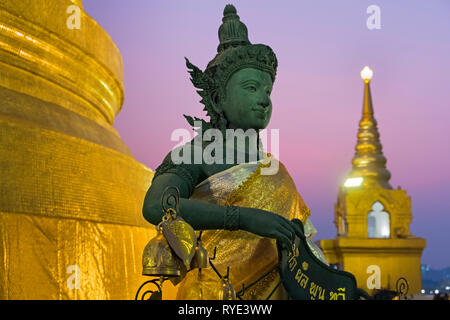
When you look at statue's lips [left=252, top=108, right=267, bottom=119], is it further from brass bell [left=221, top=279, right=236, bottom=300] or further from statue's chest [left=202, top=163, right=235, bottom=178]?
brass bell [left=221, top=279, right=236, bottom=300]

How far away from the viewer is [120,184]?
388 cm

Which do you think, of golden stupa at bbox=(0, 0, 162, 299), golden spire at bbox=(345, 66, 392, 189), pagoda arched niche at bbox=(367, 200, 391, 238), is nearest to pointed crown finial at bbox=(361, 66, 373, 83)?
golden spire at bbox=(345, 66, 392, 189)

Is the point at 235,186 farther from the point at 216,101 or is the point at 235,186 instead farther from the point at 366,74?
the point at 366,74

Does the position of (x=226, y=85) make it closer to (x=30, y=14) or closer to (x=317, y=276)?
(x=317, y=276)

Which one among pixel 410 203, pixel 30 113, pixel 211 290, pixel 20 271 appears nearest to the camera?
pixel 211 290

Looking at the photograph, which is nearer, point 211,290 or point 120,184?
point 211,290

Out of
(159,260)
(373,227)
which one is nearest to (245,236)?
(159,260)

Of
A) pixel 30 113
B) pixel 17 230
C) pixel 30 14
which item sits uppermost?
pixel 30 14

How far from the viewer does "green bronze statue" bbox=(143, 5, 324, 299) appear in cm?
258

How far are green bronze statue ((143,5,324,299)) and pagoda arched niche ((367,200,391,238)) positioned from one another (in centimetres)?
1749

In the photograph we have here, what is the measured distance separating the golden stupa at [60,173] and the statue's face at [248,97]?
3.35 feet

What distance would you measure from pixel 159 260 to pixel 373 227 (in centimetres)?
2027
